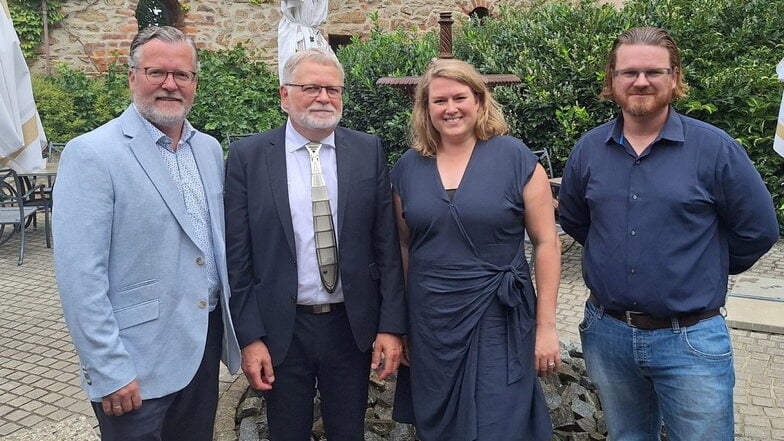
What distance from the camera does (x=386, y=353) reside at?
8.07 ft

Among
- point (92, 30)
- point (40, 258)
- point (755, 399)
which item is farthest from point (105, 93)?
point (755, 399)

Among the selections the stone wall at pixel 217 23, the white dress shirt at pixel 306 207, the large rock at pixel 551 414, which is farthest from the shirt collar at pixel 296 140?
the stone wall at pixel 217 23

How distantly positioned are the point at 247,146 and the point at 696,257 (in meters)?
1.56

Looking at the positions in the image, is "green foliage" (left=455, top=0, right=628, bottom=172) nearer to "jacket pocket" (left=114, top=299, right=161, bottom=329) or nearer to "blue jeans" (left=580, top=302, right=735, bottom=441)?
"blue jeans" (left=580, top=302, right=735, bottom=441)

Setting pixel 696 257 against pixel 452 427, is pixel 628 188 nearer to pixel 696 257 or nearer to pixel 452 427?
pixel 696 257

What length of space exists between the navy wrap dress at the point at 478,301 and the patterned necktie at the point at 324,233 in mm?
281

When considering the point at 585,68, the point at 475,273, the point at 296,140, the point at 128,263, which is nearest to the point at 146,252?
the point at 128,263

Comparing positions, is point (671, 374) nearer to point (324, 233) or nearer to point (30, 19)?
point (324, 233)

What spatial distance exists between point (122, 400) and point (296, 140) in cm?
105

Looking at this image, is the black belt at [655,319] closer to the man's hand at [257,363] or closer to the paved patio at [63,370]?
the man's hand at [257,363]

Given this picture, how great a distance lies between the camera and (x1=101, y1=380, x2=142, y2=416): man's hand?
2059 millimetres

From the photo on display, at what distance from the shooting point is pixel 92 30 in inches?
457

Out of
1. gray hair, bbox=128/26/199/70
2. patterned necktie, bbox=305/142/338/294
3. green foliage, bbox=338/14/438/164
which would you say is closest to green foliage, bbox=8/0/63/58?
green foliage, bbox=338/14/438/164

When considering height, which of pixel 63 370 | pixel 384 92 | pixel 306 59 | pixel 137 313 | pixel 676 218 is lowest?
Answer: pixel 63 370
